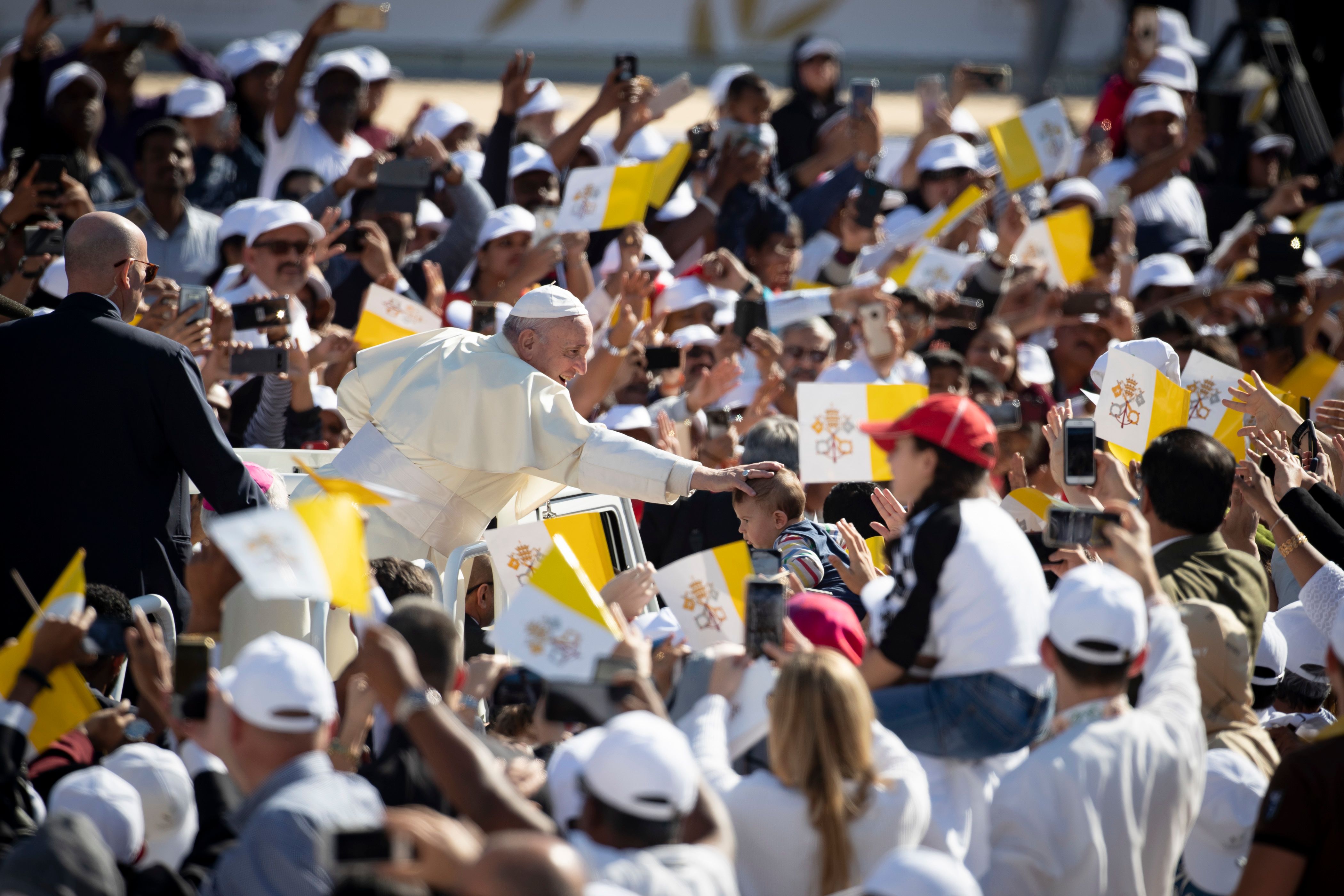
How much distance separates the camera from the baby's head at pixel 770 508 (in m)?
5.63

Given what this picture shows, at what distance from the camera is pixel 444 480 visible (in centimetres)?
586

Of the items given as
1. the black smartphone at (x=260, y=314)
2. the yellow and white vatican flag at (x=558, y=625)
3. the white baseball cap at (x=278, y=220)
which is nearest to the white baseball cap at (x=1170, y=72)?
the white baseball cap at (x=278, y=220)

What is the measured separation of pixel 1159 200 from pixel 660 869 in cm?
965

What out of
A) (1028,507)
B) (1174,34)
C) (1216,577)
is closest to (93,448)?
(1028,507)

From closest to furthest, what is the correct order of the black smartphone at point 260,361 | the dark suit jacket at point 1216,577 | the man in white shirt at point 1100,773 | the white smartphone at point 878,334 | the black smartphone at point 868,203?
the man in white shirt at point 1100,773 → the dark suit jacket at point 1216,577 → the black smartphone at point 260,361 → the white smartphone at point 878,334 → the black smartphone at point 868,203

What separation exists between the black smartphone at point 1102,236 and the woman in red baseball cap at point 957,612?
6.79 m

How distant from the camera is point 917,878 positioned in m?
2.93

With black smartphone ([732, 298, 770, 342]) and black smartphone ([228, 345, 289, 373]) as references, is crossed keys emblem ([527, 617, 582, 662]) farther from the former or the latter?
black smartphone ([732, 298, 770, 342])

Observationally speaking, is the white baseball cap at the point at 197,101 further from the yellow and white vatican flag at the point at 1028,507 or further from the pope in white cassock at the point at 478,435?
the yellow and white vatican flag at the point at 1028,507

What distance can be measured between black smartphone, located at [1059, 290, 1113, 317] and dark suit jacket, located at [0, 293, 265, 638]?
5.77 metres

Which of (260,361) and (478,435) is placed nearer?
(478,435)

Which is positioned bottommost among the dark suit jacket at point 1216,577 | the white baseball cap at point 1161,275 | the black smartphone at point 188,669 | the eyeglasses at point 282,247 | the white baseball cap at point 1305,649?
the white baseball cap at point 1161,275

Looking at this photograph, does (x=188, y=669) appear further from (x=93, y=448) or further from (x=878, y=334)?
(x=878, y=334)

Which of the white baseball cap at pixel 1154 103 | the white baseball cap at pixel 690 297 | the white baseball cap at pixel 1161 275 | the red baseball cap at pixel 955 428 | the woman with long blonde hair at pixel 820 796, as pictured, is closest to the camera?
the woman with long blonde hair at pixel 820 796
